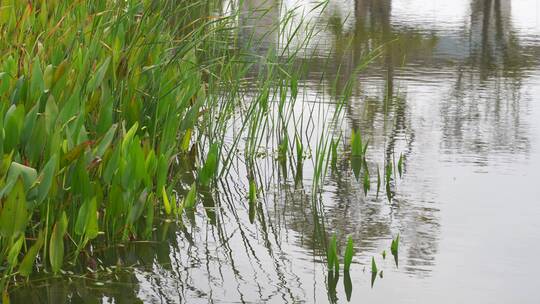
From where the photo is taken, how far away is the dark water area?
163 inches

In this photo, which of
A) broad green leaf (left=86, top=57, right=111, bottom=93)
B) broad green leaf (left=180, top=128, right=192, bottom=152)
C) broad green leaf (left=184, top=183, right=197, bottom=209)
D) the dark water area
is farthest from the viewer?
broad green leaf (left=180, top=128, right=192, bottom=152)

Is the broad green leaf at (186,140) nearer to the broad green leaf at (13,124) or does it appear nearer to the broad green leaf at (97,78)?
the broad green leaf at (97,78)

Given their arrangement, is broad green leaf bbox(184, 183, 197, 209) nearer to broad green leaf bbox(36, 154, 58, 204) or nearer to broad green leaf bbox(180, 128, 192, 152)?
broad green leaf bbox(180, 128, 192, 152)

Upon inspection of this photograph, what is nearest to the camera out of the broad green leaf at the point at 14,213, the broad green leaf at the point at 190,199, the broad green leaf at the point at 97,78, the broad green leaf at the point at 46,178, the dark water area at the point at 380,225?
the broad green leaf at the point at 14,213

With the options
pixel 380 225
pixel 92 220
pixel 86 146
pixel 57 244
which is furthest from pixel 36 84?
pixel 380 225

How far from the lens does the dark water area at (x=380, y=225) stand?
13.6ft

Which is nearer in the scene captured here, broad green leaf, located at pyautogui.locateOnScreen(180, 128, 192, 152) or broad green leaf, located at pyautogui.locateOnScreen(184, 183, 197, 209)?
broad green leaf, located at pyautogui.locateOnScreen(184, 183, 197, 209)

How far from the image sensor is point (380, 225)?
16.4 feet

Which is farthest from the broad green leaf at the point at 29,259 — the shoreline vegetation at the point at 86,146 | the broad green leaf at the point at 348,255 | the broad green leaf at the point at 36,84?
the broad green leaf at the point at 348,255

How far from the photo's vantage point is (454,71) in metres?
9.69

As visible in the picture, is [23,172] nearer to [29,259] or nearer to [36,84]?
[29,259]

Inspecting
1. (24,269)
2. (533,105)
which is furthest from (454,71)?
(24,269)

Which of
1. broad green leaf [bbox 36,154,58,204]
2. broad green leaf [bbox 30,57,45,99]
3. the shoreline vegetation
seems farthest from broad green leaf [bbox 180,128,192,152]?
broad green leaf [bbox 36,154,58,204]

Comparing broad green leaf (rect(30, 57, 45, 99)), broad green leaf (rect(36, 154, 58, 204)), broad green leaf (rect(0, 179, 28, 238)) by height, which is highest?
broad green leaf (rect(30, 57, 45, 99))
